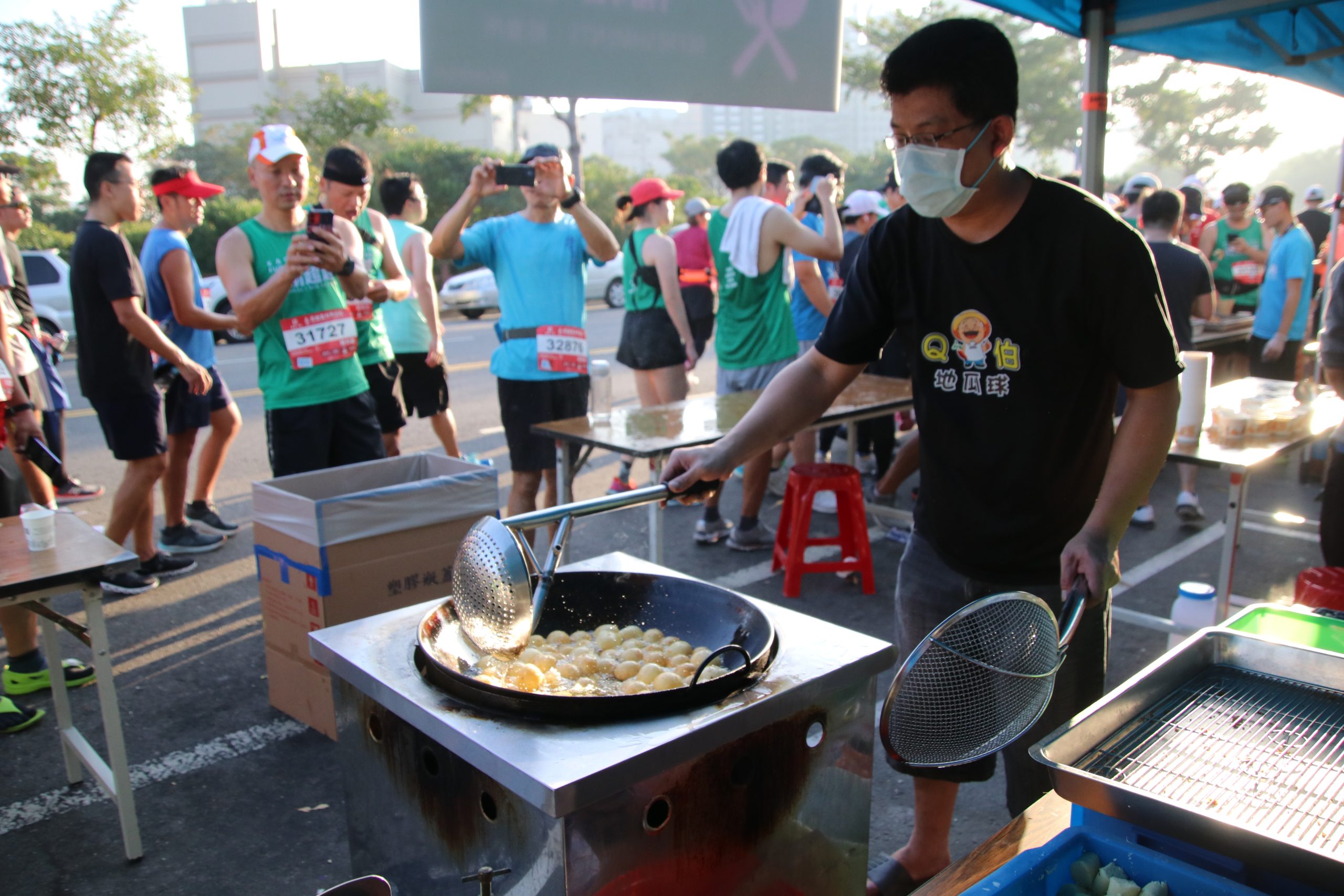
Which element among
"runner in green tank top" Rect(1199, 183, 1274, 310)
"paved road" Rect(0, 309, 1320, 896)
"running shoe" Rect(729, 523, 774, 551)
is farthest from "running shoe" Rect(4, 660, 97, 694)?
"runner in green tank top" Rect(1199, 183, 1274, 310)

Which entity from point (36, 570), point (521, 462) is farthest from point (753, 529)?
point (36, 570)

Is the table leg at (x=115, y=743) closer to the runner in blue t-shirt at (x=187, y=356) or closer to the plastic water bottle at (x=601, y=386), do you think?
the runner in blue t-shirt at (x=187, y=356)

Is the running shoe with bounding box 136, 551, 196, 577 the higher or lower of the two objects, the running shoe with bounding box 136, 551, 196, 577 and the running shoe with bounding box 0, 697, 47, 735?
the higher

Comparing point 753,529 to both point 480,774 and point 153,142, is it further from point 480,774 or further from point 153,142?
point 153,142

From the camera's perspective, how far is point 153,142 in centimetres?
2264

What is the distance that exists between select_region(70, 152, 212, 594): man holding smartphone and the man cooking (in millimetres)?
3431

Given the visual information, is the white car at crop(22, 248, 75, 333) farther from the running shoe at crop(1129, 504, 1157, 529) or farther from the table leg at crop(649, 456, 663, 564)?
the running shoe at crop(1129, 504, 1157, 529)

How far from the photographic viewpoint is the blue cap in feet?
11.1

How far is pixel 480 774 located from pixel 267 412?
2610 mm

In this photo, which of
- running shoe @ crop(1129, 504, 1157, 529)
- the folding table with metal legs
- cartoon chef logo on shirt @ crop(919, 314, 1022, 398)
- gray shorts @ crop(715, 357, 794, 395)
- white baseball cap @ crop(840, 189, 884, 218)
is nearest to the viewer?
cartoon chef logo on shirt @ crop(919, 314, 1022, 398)

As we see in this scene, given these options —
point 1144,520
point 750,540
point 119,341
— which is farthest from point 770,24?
point 1144,520

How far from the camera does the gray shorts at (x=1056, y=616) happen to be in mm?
1929

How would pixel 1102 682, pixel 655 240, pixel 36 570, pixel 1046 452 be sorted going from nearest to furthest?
pixel 1046 452 → pixel 1102 682 → pixel 36 570 → pixel 655 240

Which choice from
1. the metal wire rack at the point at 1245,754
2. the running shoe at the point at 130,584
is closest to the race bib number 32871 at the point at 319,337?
the running shoe at the point at 130,584
